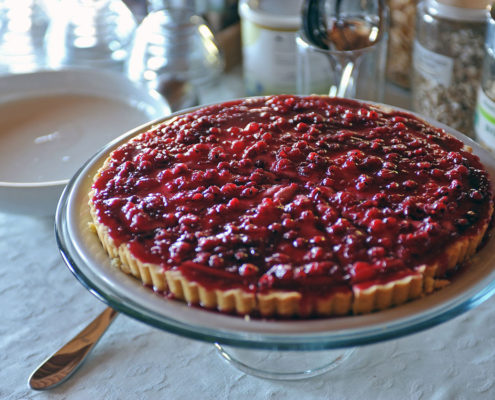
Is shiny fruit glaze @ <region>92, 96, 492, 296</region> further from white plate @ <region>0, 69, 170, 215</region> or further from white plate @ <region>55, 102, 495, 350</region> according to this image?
white plate @ <region>0, 69, 170, 215</region>

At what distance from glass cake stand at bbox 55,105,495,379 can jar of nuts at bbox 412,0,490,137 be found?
70 cm

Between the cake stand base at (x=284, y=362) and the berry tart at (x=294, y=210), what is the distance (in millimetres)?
281

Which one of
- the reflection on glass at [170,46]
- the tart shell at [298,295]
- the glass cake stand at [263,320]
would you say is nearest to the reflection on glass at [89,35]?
the reflection on glass at [170,46]

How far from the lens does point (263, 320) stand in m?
0.72

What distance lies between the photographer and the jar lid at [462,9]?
1296 mm

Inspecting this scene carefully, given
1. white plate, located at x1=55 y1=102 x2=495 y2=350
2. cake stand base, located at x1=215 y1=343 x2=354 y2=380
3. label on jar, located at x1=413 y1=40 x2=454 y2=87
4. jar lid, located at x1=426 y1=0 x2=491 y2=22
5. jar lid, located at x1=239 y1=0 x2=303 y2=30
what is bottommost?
cake stand base, located at x1=215 y1=343 x2=354 y2=380

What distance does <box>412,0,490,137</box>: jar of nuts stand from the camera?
4.35ft

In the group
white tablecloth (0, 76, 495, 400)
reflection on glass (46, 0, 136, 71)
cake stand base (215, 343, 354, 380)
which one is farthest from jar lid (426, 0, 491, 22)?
reflection on glass (46, 0, 136, 71)

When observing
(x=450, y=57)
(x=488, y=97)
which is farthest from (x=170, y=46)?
(x=488, y=97)

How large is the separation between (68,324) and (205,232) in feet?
1.51

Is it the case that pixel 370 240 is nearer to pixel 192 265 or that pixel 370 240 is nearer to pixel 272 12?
pixel 192 265

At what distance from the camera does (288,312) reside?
2.37ft

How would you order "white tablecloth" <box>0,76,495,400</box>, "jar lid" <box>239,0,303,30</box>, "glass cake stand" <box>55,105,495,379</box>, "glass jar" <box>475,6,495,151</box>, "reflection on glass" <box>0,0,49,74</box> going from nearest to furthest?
"glass cake stand" <box>55,105,495,379</box> < "white tablecloth" <box>0,76,495,400</box> < "glass jar" <box>475,6,495,151</box> < "jar lid" <box>239,0,303,30</box> < "reflection on glass" <box>0,0,49,74</box>

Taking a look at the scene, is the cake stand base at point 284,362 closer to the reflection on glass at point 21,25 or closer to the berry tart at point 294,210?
the berry tart at point 294,210
